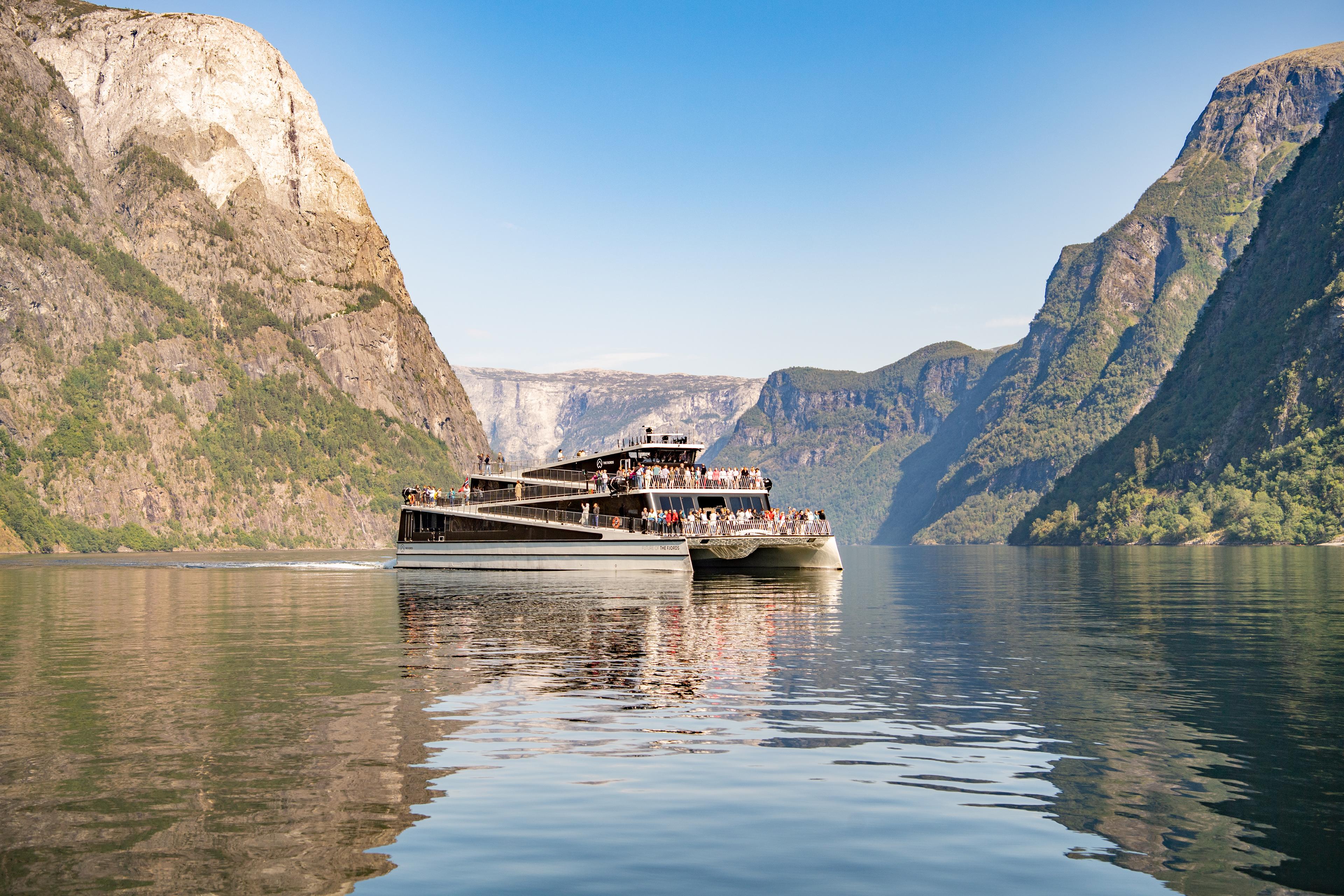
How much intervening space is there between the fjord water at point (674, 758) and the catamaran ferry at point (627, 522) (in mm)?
38387

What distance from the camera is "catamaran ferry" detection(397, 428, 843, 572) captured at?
83.3 metres

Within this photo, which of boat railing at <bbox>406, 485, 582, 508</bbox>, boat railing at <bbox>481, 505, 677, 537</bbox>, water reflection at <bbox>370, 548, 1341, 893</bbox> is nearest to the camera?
water reflection at <bbox>370, 548, 1341, 893</bbox>

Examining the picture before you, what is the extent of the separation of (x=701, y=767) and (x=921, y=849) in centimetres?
515

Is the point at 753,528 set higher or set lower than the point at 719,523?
lower

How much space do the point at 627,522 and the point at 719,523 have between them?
22.2ft

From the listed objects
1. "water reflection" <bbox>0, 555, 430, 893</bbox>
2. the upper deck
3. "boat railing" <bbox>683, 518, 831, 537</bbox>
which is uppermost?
the upper deck

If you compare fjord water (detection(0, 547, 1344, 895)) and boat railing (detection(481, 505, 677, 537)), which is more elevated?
boat railing (detection(481, 505, 677, 537))

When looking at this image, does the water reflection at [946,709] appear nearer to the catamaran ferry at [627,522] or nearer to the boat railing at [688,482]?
the catamaran ferry at [627,522]

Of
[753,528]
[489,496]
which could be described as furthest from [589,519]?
[489,496]

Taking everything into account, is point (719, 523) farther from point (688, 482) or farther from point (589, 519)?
point (589, 519)

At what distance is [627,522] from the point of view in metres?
86.4

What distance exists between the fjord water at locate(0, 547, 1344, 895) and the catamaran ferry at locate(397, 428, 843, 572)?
38.4 metres

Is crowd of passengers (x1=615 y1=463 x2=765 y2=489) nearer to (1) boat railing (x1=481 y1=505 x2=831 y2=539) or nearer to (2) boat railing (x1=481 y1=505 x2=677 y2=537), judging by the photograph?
(2) boat railing (x1=481 y1=505 x2=677 y2=537)

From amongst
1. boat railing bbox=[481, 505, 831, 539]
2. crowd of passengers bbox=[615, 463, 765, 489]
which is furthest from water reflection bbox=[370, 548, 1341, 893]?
crowd of passengers bbox=[615, 463, 765, 489]
